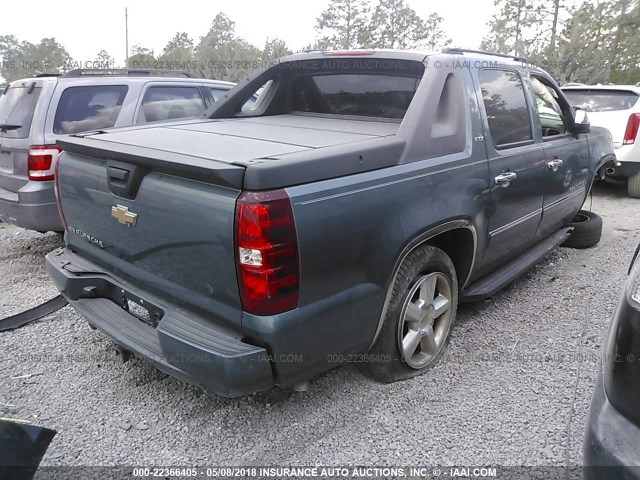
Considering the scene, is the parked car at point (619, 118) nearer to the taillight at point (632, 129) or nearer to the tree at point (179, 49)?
the taillight at point (632, 129)

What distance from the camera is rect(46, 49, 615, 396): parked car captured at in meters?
2.03

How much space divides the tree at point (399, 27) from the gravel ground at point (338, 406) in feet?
150

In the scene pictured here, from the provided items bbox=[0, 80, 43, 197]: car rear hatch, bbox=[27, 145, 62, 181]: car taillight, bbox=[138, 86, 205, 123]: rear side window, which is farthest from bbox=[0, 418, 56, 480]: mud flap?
bbox=[138, 86, 205, 123]: rear side window

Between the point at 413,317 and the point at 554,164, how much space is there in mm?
A: 2070

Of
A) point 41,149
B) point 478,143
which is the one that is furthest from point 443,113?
point 41,149

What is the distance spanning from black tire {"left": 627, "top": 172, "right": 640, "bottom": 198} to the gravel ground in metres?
5.02

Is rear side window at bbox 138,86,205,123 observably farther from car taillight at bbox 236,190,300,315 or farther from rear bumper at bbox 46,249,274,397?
car taillight at bbox 236,190,300,315

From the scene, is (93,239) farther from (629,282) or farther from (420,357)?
(629,282)

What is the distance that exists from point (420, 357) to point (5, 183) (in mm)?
4411

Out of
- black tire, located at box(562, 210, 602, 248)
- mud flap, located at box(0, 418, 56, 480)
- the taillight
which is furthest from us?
the taillight

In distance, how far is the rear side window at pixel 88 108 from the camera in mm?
4843

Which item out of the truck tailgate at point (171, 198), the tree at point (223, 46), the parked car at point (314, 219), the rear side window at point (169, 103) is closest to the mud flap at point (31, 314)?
the parked car at point (314, 219)

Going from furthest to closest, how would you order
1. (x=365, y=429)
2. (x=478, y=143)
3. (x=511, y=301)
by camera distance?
(x=511, y=301) → (x=478, y=143) → (x=365, y=429)

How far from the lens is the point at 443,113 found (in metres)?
2.94
